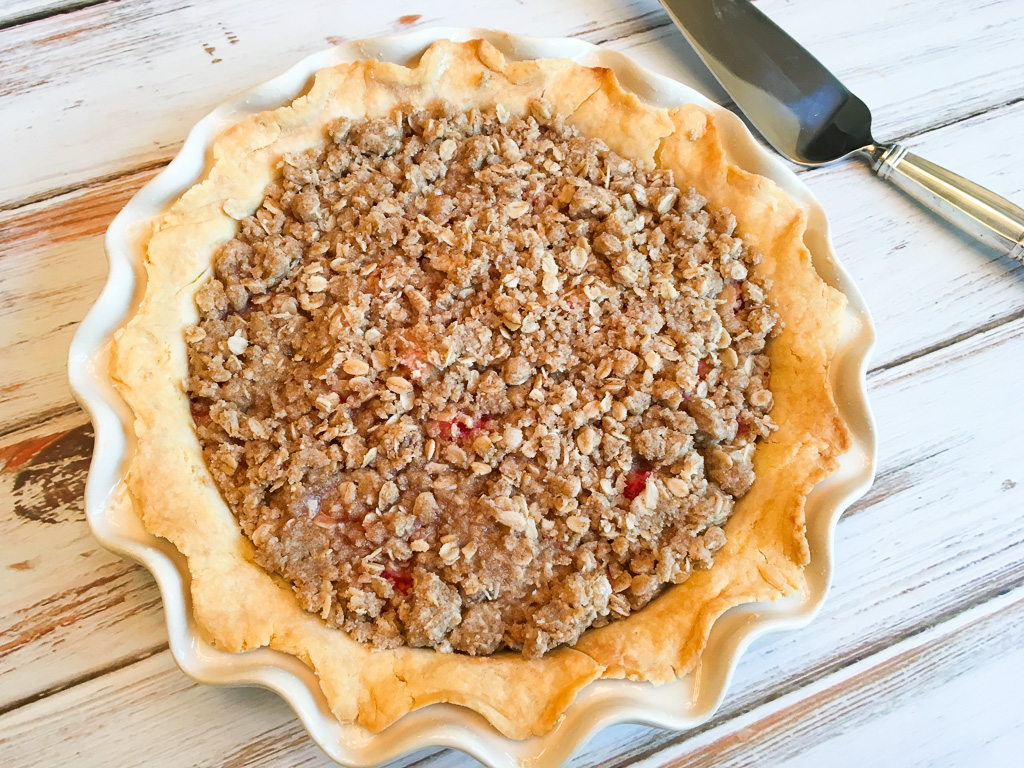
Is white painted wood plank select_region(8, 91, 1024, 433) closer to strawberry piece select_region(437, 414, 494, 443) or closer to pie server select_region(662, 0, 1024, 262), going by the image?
pie server select_region(662, 0, 1024, 262)

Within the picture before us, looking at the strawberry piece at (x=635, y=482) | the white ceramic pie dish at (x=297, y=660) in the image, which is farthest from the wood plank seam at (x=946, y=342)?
the strawberry piece at (x=635, y=482)

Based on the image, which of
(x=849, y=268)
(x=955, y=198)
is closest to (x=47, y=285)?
(x=849, y=268)

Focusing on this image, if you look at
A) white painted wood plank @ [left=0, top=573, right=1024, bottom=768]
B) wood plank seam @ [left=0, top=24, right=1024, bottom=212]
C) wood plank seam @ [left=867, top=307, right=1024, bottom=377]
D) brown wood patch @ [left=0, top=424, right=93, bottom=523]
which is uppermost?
wood plank seam @ [left=0, top=24, right=1024, bottom=212]

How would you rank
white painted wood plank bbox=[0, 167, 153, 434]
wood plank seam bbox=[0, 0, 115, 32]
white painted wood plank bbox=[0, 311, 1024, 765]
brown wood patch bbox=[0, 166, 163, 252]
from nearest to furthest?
1. white painted wood plank bbox=[0, 311, 1024, 765]
2. white painted wood plank bbox=[0, 167, 153, 434]
3. brown wood patch bbox=[0, 166, 163, 252]
4. wood plank seam bbox=[0, 0, 115, 32]

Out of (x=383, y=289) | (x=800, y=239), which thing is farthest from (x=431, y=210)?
(x=800, y=239)

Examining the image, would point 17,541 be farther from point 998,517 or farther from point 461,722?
point 998,517

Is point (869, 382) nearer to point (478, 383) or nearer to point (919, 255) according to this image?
point (919, 255)

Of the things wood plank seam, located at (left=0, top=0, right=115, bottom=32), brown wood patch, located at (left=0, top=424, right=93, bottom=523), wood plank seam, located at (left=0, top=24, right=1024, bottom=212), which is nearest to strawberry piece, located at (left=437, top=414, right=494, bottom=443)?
brown wood patch, located at (left=0, top=424, right=93, bottom=523)
